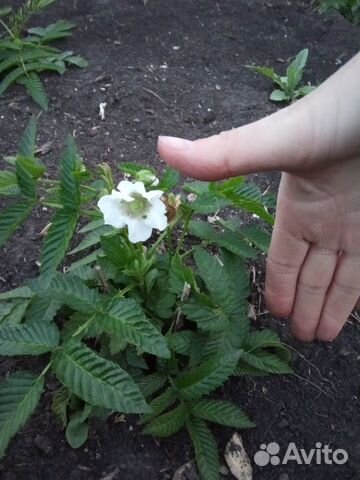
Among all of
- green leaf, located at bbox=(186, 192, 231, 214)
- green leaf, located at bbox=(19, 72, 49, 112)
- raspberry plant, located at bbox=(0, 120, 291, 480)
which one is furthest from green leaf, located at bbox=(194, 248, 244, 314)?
green leaf, located at bbox=(19, 72, 49, 112)

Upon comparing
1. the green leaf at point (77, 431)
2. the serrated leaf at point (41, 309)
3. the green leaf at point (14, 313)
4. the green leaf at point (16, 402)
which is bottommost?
the green leaf at point (77, 431)

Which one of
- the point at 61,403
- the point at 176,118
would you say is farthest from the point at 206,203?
the point at 176,118

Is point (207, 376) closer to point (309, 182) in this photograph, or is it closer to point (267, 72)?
point (309, 182)

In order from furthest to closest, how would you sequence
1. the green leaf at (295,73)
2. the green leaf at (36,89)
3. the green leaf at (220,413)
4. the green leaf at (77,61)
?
the green leaf at (77,61), the green leaf at (295,73), the green leaf at (36,89), the green leaf at (220,413)

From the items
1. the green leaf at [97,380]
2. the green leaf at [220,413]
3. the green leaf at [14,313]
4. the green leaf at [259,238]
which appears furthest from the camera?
the green leaf at [259,238]

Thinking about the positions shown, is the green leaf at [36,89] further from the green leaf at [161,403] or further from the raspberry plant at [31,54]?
the green leaf at [161,403]

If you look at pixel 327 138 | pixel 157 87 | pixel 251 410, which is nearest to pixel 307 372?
pixel 251 410

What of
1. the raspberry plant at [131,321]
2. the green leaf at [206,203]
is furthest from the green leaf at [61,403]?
the green leaf at [206,203]
